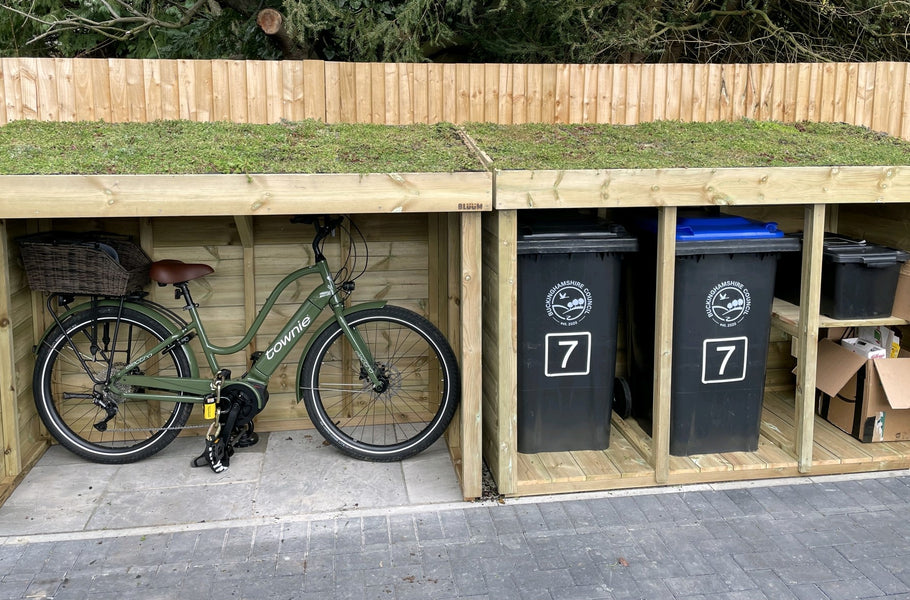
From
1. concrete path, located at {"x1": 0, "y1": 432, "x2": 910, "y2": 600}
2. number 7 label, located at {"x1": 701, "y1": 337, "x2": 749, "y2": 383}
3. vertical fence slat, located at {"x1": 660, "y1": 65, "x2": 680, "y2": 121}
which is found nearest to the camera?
concrete path, located at {"x1": 0, "y1": 432, "x2": 910, "y2": 600}

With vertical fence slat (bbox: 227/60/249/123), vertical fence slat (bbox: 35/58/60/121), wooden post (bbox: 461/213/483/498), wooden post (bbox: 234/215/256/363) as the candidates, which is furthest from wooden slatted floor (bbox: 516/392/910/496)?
vertical fence slat (bbox: 35/58/60/121)

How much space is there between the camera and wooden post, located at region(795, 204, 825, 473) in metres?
4.31

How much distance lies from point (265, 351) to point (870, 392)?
344 centimetres

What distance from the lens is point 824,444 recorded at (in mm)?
4781

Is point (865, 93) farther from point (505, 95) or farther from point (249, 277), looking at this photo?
point (249, 277)

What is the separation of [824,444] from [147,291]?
408cm

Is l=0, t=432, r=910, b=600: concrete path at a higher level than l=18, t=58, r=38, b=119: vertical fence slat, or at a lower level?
lower

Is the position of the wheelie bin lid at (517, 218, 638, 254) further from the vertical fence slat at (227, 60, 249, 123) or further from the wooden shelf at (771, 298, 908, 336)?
the vertical fence slat at (227, 60, 249, 123)

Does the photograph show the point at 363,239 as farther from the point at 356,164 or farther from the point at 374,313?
the point at 356,164

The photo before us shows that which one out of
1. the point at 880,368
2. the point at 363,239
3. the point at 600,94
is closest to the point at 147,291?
the point at 363,239

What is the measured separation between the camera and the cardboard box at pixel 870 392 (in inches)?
183

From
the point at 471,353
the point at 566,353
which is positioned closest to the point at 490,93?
the point at 566,353

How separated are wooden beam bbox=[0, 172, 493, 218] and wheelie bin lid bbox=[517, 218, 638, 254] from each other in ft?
1.24

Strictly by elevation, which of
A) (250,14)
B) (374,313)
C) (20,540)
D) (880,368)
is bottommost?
(20,540)
